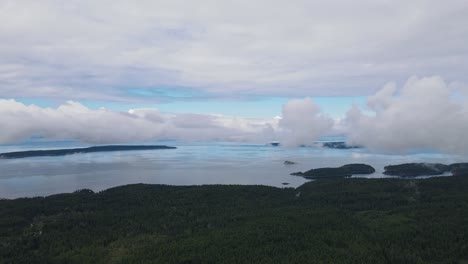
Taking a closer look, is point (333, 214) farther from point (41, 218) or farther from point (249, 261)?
point (41, 218)

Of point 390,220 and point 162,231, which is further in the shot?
point 390,220

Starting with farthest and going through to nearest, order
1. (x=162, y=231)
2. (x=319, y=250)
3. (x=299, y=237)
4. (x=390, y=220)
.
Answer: (x=390, y=220), (x=162, y=231), (x=299, y=237), (x=319, y=250)

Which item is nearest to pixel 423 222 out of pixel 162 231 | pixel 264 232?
pixel 264 232

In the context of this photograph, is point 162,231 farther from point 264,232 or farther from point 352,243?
point 352,243

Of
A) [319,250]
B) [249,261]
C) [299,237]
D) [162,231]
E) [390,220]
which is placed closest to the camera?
[249,261]

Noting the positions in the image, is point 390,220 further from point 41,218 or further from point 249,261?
point 41,218

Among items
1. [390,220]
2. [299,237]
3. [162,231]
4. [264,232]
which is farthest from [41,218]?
[390,220]

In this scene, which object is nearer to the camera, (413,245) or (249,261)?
(249,261)

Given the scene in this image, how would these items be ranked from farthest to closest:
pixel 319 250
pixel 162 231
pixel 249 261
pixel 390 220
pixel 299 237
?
pixel 390 220 → pixel 162 231 → pixel 299 237 → pixel 319 250 → pixel 249 261
